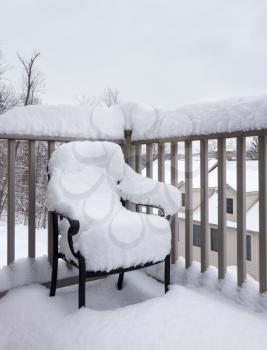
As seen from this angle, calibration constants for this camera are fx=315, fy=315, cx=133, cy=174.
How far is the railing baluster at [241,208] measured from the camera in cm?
157

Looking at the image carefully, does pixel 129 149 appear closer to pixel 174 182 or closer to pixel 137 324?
pixel 174 182

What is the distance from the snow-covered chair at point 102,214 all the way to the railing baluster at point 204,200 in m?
0.22

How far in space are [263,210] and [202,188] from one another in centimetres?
40

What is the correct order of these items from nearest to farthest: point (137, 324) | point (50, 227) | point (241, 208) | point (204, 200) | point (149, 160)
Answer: point (137, 324) → point (241, 208) → point (204, 200) → point (50, 227) → point (149, 160)

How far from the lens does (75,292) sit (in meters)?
1.78

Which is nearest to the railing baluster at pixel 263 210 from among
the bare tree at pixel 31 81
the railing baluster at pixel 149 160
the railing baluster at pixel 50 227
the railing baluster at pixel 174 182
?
the railing baluster at pixel 174 182

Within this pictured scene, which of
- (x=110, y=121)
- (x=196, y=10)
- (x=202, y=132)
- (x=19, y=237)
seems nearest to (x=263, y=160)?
(x=202, y=132)

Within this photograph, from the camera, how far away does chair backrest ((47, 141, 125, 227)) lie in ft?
5.19

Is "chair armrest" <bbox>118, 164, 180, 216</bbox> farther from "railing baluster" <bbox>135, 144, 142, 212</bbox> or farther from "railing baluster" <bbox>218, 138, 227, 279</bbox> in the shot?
"railing baluster" <bbox>135, 144, 142, 212</bbox>

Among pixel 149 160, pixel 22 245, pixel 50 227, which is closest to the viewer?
pixel 50 227

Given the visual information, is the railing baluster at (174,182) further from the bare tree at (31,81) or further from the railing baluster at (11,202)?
the bare tree at (31,81)

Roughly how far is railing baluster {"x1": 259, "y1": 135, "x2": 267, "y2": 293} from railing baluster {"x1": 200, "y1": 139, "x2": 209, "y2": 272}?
34 cm

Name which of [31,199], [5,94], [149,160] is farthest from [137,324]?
[5,94]

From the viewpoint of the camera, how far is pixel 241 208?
1574mm
